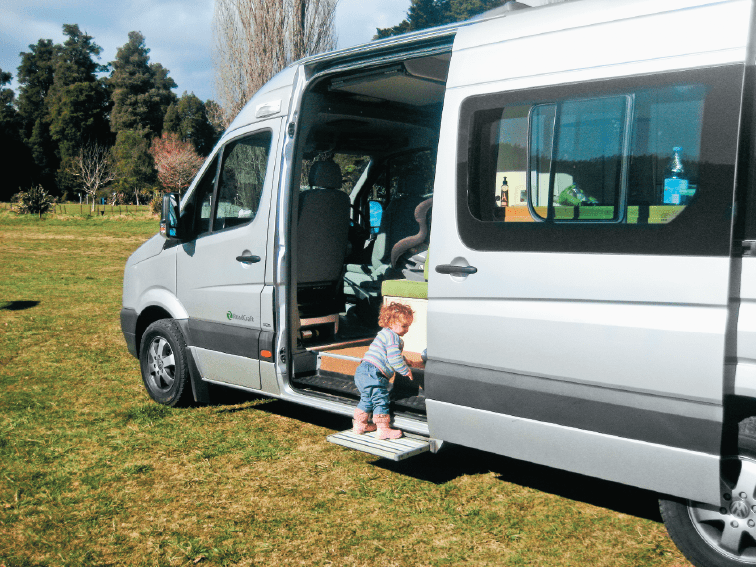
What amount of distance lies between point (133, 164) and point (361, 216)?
57.1 meters

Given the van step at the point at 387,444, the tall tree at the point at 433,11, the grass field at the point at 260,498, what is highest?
the tall tree at the point at 433,11

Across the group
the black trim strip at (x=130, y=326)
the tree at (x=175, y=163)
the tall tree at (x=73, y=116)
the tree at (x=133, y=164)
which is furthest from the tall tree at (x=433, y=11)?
the black trim strip at (x=130, y=326)

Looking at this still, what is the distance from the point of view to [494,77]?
3.56 m

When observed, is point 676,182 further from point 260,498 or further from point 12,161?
point 12,161

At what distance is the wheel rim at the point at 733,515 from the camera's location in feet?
9.61

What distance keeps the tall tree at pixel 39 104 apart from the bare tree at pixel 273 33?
39.7 metres

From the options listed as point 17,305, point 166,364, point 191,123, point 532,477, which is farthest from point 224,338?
point 191,123

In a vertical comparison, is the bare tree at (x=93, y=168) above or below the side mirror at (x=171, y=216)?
above

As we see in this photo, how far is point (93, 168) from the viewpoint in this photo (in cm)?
5950

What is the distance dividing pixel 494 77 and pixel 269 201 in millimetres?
1887

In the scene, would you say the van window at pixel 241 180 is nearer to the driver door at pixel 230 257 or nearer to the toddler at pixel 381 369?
the driver door at pixel 230 257

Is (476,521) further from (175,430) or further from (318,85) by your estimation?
(318,85)

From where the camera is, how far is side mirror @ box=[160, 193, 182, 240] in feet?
17.6

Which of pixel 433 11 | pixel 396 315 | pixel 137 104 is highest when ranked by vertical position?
pixel 433 11
